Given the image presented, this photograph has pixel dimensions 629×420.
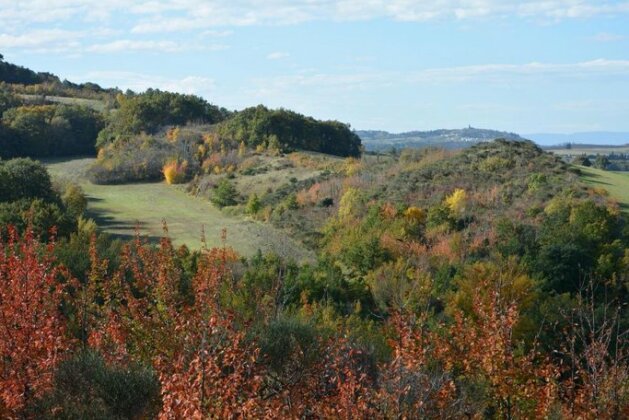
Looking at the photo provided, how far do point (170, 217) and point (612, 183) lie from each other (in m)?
26.4

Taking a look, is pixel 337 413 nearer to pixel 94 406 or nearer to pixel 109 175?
pixel 94 406

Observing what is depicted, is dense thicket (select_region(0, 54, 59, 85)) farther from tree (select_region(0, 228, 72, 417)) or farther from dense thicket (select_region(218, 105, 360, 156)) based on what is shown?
tree (select_region(0, 228, 72, 417))

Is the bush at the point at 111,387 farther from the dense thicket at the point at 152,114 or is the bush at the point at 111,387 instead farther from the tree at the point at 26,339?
the dense thicket at the point at 152,114

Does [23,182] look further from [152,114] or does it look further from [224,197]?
[152,114]

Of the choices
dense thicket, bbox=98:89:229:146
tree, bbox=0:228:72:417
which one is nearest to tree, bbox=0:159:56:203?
dense thicket, bbox=98:89:229:146

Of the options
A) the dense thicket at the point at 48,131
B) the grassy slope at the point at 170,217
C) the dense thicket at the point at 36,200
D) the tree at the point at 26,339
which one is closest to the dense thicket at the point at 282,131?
the grassy slope at the point at 170,217

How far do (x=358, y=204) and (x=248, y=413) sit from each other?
34.1 m

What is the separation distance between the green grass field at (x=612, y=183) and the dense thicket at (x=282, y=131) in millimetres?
24614

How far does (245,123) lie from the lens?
63.5m

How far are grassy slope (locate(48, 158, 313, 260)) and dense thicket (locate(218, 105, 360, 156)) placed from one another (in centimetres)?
954

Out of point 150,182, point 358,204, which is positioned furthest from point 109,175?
point 358,204

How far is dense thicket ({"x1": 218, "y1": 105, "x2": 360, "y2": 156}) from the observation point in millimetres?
62375

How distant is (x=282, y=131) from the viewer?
63.8 meters

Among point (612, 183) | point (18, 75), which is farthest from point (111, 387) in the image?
point (18, 75)
